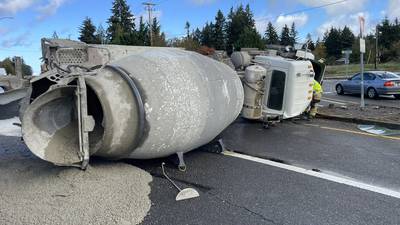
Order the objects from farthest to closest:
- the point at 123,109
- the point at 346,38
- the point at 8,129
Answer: the point at 346,38 < the point at 8,129 < the point at 123,109

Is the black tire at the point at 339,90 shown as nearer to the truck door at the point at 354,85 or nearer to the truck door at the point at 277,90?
the truck door at the point at 354,85

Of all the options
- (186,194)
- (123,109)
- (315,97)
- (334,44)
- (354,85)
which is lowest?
(186,194)

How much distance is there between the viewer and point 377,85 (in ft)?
67.3

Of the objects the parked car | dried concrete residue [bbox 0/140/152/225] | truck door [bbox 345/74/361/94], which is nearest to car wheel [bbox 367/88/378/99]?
the parked car

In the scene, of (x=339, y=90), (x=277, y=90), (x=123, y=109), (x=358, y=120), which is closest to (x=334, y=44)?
(x=339, y=90)

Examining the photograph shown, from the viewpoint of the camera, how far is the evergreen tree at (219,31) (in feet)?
270

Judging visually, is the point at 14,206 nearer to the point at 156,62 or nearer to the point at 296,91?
the point at 156,62

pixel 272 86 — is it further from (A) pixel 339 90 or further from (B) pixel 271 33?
(B) pixel 271 33

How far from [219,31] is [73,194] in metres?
80.5

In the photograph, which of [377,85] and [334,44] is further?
[334,44]

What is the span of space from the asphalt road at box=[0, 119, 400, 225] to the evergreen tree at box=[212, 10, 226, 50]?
7369cm

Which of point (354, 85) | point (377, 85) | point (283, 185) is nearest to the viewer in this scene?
point (283, 185)

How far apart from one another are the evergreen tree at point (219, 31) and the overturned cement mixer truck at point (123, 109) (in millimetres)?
75423

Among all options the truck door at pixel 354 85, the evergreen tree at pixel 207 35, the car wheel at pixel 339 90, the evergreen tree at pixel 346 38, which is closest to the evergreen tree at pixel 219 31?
the evergreen tree at pixel 207 35
